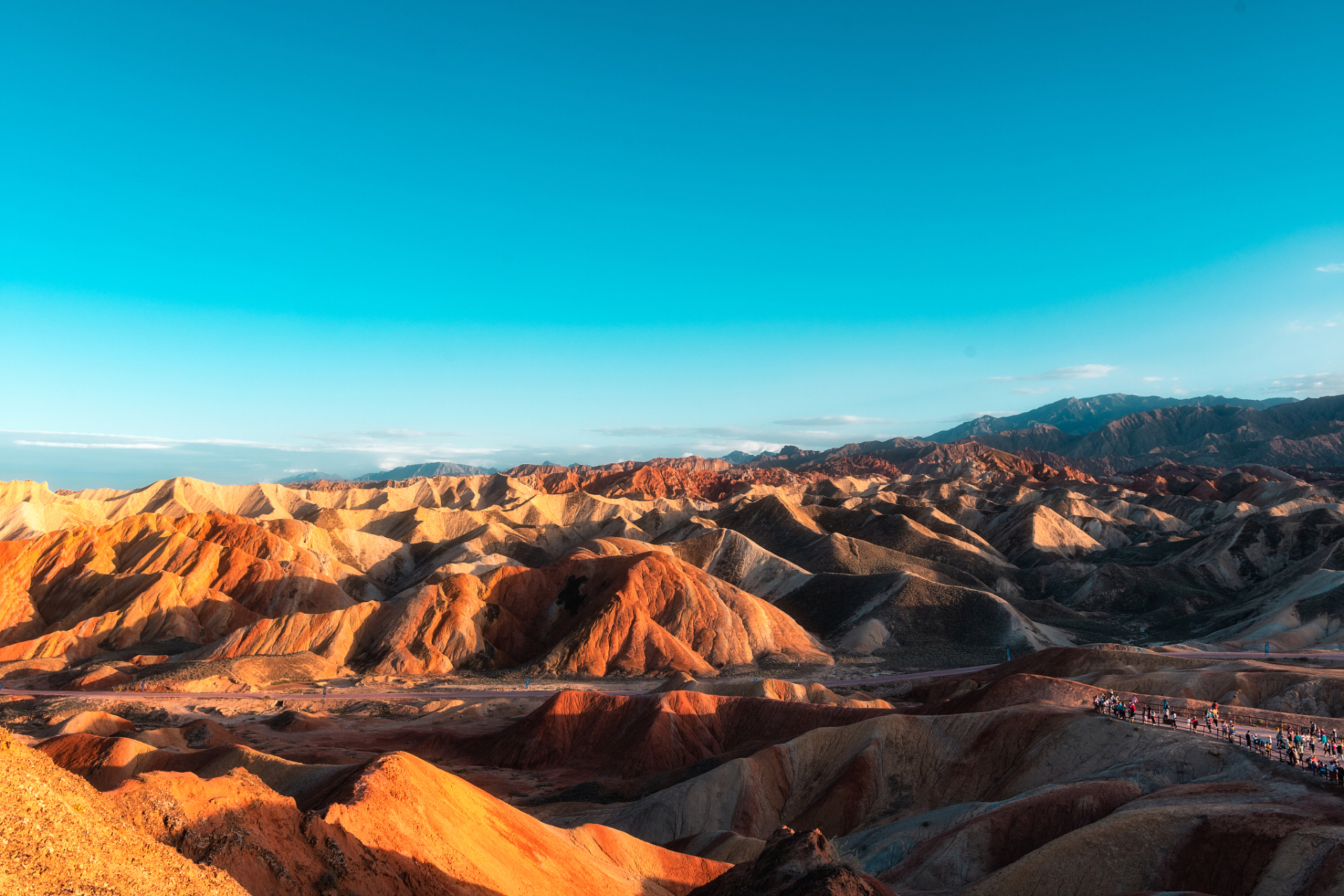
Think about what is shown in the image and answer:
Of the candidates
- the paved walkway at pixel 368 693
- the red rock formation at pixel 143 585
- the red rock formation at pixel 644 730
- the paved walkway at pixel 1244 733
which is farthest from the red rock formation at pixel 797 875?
the red rock formation at pixel 143 585

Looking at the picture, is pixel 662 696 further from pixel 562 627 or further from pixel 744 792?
pixel 562 627

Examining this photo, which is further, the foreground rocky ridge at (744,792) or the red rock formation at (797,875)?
the foreground rocky ridge at (744,792)

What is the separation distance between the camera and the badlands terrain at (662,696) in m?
20.4

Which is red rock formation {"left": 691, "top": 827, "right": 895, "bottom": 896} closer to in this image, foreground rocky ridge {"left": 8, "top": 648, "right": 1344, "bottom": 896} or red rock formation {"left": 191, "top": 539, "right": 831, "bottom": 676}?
foreground rocky ridge {"left": 8, "top": 648, "right": 1344, "bottom": 896}

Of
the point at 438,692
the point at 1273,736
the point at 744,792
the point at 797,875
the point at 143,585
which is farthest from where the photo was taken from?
the point at 143,585

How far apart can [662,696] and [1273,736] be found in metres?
30.8

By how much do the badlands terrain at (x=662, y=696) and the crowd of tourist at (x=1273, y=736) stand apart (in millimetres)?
857

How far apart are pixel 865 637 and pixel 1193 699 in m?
41.8

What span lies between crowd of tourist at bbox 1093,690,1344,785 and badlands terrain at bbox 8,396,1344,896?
86 centimetres

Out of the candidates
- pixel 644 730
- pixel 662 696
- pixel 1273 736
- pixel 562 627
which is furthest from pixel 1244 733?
pixel 562 627

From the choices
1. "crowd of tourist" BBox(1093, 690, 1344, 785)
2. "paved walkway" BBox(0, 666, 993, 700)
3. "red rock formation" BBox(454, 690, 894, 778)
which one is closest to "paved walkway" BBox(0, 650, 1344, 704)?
"paved walkway" BBox(0, 666, 993, 700)

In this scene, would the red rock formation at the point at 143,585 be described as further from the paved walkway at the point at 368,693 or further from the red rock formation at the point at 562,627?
the paved walkway at the point at 368,693

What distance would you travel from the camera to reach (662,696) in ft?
166

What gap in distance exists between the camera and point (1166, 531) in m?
136
